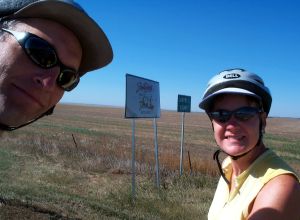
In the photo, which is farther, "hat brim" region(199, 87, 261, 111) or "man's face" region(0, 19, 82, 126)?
"hat brim" region(199, 87, 261, 111)

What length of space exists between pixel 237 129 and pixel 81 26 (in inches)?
50.1

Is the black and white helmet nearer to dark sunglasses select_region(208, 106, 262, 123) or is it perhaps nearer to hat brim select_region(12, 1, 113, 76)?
dark sunglasses select_region(208, 106, 262, 123)

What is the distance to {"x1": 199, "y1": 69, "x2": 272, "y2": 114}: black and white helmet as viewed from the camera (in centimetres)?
244

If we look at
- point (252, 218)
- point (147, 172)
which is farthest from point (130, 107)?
point (252, 218)

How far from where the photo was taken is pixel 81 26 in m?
1.69

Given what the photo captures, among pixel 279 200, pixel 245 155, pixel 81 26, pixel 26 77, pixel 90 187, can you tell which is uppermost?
pixel 81 26

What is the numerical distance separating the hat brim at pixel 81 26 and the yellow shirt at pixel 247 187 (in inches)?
39.0

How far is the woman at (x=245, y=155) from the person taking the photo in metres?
2.04

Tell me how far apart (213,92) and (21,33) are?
1.36 m

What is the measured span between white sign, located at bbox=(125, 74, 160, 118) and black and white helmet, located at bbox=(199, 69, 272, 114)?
7.19 meters

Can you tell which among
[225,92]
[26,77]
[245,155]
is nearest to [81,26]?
[26,77]

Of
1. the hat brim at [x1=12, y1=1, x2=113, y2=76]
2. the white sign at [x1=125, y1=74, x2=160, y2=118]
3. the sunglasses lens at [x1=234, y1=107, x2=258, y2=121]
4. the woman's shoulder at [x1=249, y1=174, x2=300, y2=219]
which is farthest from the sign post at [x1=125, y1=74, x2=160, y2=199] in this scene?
the hat brim at [x1=12, y1=1, x2=113, y2=76]

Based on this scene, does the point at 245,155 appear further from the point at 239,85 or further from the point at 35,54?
the point at 35,54

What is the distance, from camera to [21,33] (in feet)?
4.98
